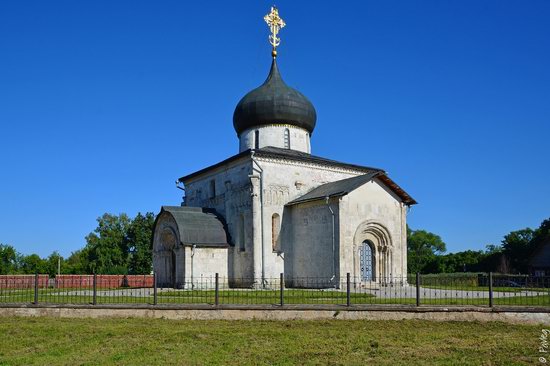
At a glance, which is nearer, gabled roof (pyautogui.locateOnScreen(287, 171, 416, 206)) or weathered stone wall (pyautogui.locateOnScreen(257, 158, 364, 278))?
gabled roof (pyautogui.locateOnScreen(287, 171, 416, 206))

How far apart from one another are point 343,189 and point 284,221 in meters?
3.40

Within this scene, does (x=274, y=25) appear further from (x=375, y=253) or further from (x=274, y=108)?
(x=375, y=253)

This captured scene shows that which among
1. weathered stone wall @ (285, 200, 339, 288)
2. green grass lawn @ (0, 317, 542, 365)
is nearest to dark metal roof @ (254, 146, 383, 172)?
weathered stone wall @ (285, 200, 339, 288)

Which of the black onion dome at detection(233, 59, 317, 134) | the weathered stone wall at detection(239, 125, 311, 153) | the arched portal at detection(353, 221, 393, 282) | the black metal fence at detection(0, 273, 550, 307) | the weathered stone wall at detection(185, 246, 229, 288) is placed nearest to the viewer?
the black metal fence at detection(0, 273, 550, 307)

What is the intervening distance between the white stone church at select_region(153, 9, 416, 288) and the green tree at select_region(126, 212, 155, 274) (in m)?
16.3

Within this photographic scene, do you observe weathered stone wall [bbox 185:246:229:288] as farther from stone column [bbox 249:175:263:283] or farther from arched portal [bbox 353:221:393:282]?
arched portal [bbox 353:221:393:282]

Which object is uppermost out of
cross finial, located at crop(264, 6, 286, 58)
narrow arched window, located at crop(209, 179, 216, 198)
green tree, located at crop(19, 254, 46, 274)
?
cross finial, located at crop(264, 6, 286, 58)

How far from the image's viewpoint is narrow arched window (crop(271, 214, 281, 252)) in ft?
77.2

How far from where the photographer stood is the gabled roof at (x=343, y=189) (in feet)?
70.5

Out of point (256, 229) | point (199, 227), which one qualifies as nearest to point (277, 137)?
point (256, 229)

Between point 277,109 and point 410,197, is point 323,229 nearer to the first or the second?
point 410,197

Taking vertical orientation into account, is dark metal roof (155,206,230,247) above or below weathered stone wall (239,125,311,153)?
below

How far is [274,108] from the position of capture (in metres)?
25.9

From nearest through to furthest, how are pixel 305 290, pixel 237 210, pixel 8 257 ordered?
pixel 305 290 < pixel 237 210 < pixel 8 257
